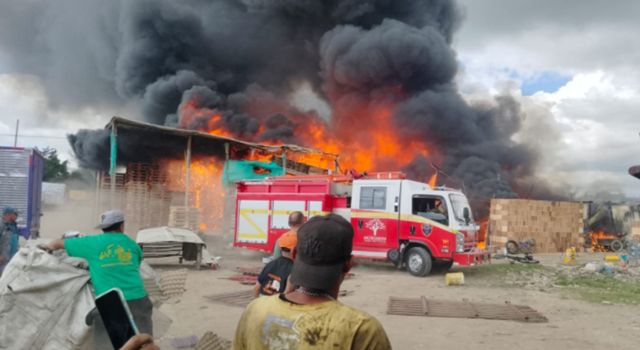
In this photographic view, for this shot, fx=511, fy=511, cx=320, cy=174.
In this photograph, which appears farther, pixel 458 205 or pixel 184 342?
pixel 458 205

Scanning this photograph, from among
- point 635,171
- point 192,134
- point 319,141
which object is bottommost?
point 635,171

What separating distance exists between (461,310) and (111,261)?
595 centimetres

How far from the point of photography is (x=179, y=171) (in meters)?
23.4

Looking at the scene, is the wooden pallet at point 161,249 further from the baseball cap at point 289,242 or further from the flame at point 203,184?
the flame at point 203,184

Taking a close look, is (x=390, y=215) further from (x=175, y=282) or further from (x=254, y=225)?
(x=175, y=282)

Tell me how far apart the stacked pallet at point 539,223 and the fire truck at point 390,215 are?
6.05 metres

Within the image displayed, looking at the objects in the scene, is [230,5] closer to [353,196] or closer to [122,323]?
[353,196]

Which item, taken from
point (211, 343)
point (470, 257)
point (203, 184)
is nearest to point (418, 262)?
point (470, 257)

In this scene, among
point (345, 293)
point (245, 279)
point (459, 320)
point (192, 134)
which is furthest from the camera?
point (192, 134)

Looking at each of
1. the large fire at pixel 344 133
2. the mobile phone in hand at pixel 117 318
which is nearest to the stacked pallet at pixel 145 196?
the large fire at pixel 344 133

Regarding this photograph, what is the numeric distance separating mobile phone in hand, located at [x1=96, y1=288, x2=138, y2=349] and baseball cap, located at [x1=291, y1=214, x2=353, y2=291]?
0.60m

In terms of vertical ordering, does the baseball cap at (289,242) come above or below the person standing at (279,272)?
above

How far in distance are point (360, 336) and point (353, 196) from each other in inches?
473

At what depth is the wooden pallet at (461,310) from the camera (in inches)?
310
